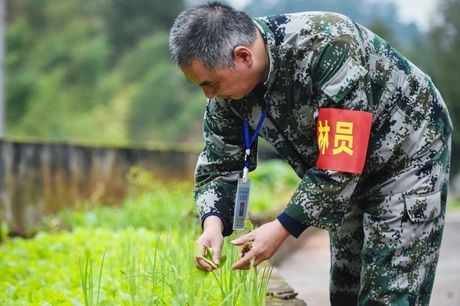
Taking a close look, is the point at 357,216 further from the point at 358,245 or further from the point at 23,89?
the point at 23,89

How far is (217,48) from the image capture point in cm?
262

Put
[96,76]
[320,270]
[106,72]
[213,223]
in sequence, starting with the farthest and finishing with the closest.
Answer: [106,72], [96,76], [320,270], [213,223]

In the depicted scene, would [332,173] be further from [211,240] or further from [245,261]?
[211,240]

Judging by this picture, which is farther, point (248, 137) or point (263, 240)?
point (248, 137)

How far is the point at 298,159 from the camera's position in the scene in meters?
3.11

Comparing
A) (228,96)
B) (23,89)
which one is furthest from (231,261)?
(23,89)

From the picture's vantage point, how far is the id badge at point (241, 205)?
2881 millimetres

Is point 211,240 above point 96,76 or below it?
above

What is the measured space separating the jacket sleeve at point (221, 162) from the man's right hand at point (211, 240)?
0.17 feet

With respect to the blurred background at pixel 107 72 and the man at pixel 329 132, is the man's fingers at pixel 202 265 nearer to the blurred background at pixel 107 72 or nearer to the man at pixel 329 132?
the man at pixel 329 132

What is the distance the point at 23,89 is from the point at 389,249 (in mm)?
23659

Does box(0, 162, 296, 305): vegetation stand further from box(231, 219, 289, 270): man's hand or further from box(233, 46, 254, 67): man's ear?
box(233, 46, 254, 67): man's ear

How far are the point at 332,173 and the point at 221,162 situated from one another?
65 cm

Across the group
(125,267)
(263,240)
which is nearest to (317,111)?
(263,240)
